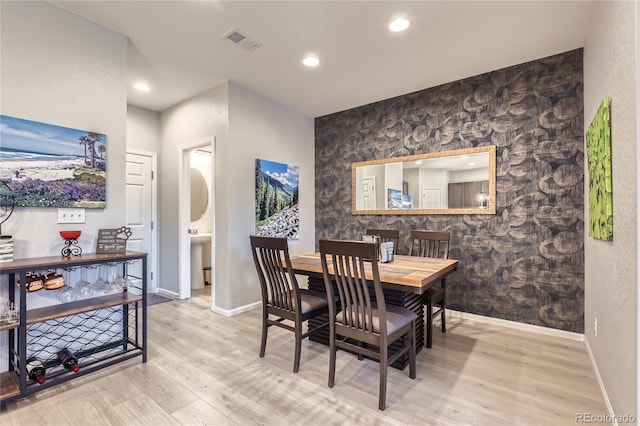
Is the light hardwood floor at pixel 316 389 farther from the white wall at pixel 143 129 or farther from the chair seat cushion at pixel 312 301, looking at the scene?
the white wall at pixel 143 129

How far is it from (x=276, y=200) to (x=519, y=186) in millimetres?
2942

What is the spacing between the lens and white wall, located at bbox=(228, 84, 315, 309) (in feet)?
11.8

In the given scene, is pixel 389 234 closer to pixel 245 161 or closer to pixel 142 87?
pixel 245 161

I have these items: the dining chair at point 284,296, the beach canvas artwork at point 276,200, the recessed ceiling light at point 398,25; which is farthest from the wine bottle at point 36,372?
the recessed ceiling light at point 398,25

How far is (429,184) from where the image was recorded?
380 cm

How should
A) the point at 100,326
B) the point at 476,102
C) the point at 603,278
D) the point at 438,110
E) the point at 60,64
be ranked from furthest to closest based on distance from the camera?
1. the point at 438,110
2. the point at 476,102
3. the point at 100,326
4. the point at 60,64
5. the point at 603,278

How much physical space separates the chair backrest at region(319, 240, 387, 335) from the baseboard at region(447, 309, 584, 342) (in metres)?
2.03

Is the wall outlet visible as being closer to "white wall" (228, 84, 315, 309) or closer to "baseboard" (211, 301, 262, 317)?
"white wall" (228, 84, 315, 309)

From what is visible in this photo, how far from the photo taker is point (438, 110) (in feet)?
12.2

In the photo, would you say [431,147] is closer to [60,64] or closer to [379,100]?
[379,100]

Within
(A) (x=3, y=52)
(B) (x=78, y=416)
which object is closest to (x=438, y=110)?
(A) (x=3, y=52)

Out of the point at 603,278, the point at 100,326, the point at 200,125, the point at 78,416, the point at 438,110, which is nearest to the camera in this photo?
the point at 78,416

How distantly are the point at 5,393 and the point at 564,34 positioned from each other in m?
4.96

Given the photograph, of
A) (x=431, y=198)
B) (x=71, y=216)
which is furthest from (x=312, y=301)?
(x=431, y=198)
